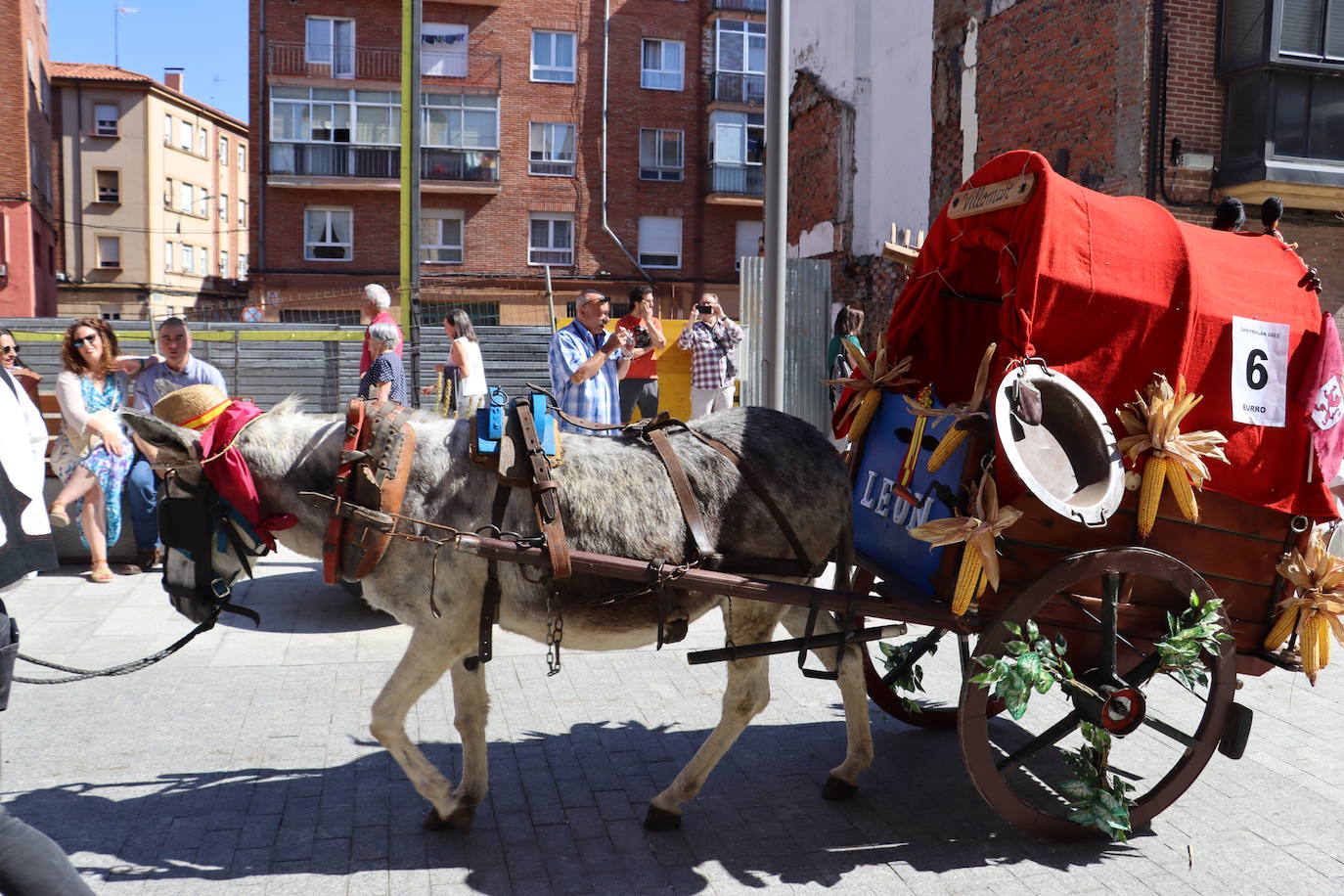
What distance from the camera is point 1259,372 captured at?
407cm

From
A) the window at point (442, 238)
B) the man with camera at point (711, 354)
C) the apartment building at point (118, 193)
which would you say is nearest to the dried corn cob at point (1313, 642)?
the man with camera at point (711, 354)

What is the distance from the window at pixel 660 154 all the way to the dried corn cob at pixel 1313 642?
3498cm

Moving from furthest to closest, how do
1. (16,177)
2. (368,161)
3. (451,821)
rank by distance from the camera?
(368,161), (16,177), (451,821)

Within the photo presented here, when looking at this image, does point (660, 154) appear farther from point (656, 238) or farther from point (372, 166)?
point (372, 166)

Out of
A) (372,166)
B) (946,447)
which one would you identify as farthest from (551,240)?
(946,447)

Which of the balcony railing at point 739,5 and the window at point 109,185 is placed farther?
the window at point 109,185

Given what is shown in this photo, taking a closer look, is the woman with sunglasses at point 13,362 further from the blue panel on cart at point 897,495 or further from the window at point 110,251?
the window at point 110,251

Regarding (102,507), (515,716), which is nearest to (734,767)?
(515,716)

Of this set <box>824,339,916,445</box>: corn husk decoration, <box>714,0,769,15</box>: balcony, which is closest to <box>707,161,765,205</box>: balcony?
<box>714,0,769,15</box>: balcony

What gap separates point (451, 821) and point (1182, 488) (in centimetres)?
306

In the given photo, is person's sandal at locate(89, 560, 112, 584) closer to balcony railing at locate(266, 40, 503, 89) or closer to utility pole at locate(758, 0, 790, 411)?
utility pole at locate(758, 0, 790, 411)

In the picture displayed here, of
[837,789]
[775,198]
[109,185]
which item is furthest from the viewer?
[109,185]

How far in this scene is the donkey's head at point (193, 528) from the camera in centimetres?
382

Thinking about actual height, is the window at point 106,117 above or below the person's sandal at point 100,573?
above
